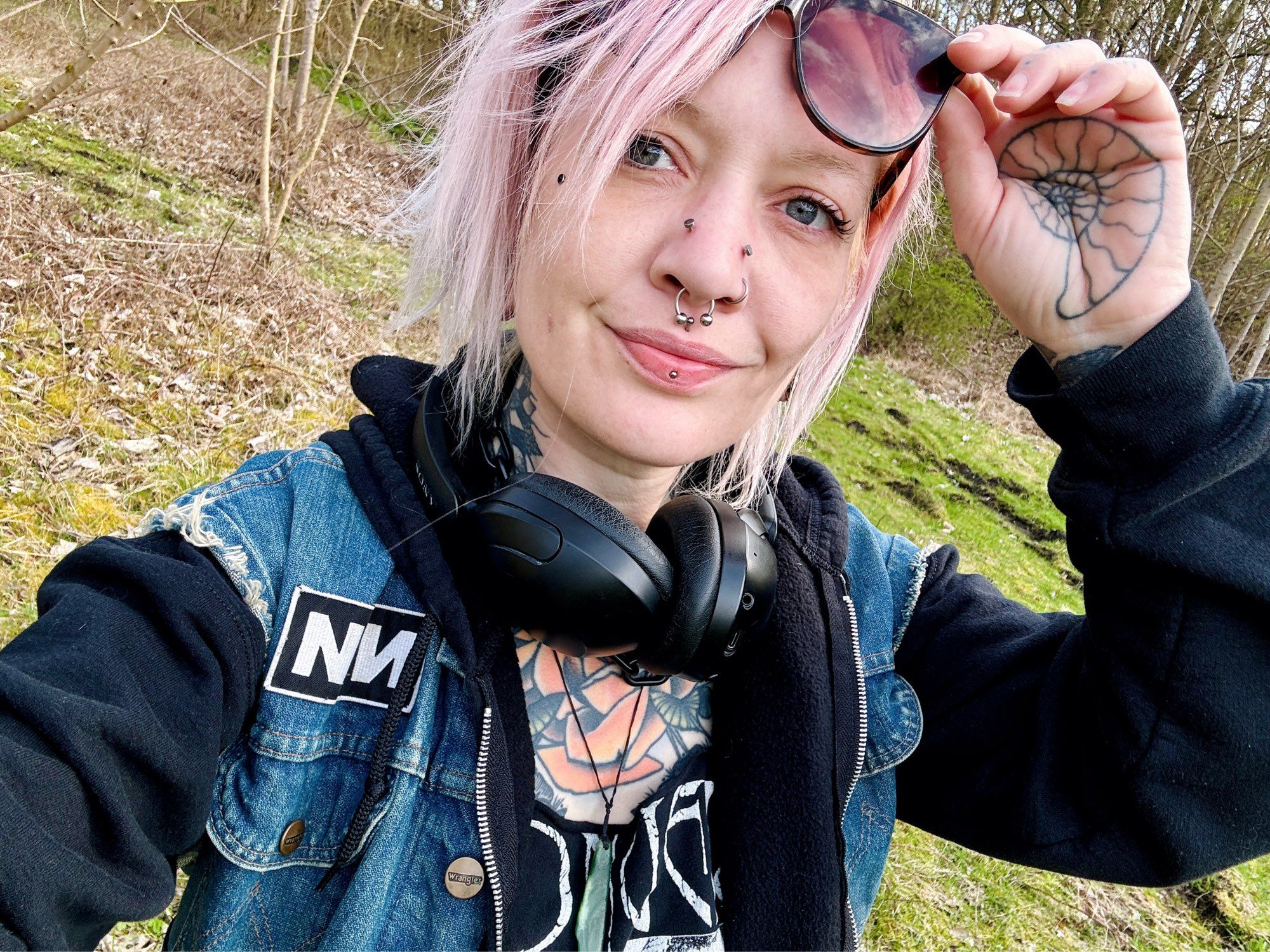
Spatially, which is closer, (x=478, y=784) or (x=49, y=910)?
(x=49, y=910)

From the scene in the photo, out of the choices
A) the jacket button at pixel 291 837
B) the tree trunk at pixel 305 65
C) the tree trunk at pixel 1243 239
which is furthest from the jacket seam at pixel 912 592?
the tree trunk at pixel 1243 239

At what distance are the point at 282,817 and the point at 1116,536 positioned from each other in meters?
1.44

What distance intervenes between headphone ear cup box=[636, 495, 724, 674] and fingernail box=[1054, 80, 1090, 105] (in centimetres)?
91

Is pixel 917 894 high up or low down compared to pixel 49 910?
down

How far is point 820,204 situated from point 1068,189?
48cm

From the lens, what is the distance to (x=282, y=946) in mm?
1324

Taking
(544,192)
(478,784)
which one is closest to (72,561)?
(478,784)

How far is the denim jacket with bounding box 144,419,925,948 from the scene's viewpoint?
49.7 inches

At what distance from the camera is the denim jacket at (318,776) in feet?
4.14

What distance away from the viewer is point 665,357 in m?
1.37

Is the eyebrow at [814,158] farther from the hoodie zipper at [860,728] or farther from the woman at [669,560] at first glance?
the hoodie zipper at [860,728]

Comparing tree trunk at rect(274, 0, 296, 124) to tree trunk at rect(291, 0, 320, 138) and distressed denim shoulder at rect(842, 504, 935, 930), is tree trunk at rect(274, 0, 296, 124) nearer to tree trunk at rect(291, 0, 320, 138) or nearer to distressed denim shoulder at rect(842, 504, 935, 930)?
tree trunk at rect(291, 0, 320, 138)

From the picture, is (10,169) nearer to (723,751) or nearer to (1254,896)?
(723,751)

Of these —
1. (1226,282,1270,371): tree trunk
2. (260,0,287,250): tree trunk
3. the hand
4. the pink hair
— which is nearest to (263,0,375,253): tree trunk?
(260,0,287,250): tree trunk
